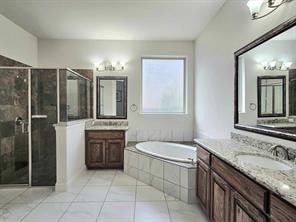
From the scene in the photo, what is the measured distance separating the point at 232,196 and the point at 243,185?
0.70 ft

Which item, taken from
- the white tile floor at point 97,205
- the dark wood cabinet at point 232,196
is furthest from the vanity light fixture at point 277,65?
the white tile floor at point 97,205

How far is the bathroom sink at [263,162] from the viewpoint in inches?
63.7

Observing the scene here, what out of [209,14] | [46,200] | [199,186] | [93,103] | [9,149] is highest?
[209,14]

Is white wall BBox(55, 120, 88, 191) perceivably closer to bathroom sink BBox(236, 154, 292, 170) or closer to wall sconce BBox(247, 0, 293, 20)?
bathroom sink BBox(236, 154, 292, 170)

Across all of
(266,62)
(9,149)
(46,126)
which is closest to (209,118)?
(266,62)

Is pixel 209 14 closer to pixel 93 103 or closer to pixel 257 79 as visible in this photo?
pixel 257 79

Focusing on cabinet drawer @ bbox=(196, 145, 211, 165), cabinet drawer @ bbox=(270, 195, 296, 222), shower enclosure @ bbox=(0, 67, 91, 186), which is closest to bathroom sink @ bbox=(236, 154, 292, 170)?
cabinet drawer @ bbox=(196, 145, 211, 165)

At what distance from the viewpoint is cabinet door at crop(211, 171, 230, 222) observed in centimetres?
172

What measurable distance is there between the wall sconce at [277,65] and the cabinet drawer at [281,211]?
3.94 feet

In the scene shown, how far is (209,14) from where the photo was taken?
3383 mm

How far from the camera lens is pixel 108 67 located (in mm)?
4648

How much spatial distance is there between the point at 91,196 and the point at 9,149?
151 cm

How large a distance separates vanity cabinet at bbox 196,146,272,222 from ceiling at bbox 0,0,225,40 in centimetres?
204

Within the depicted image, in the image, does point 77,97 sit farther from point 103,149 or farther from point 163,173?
point 163,173
